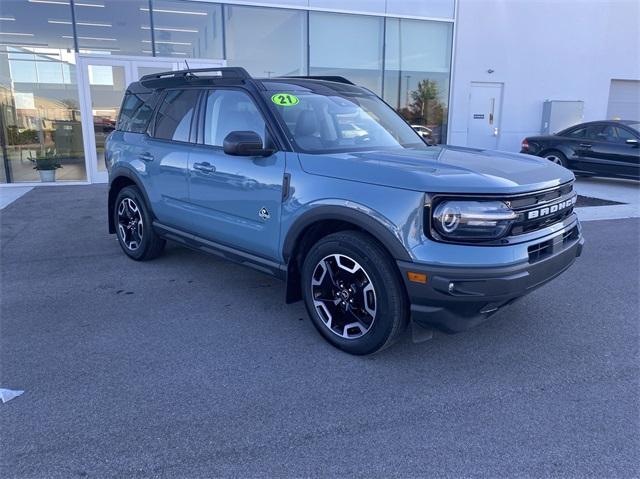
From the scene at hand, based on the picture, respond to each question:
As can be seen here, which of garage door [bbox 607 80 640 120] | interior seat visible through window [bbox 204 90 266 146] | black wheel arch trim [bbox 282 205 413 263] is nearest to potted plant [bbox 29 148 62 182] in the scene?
interior seat visible through window [bbox 204 90 266 146]

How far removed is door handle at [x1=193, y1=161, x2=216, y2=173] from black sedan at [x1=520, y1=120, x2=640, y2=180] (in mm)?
10404

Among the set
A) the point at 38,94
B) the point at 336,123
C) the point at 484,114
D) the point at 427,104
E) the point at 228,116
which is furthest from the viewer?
the point at 484,114

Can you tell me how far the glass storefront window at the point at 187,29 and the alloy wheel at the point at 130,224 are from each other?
24.5ft

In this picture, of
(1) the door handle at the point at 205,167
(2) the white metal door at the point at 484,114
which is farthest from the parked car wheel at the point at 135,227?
(2) the white metal door at the point at 484,114

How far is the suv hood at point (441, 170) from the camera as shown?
9.56ft

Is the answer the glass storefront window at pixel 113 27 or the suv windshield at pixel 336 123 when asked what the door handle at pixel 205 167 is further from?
the glass storefront window at pixel 113 27

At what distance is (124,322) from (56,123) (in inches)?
382

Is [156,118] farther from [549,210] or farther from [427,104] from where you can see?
[427,104]

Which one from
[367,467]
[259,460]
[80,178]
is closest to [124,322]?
[259,460]

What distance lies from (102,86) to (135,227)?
7.51m

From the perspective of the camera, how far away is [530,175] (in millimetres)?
3225

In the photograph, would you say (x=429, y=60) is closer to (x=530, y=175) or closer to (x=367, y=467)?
(x=530, y=175)

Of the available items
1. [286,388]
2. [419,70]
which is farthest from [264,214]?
[419,70]

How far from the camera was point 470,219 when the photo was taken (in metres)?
2.88
